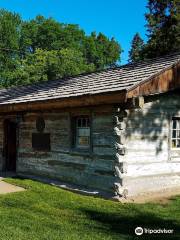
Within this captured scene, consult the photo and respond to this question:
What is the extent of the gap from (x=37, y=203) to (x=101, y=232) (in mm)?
2728

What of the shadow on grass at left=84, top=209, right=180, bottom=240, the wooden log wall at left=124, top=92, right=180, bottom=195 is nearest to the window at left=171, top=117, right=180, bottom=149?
the wooden log wall at left=124, top=92, right=180, bottom=195

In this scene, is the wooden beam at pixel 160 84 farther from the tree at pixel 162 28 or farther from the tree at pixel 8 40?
the tree at pixel 8 40

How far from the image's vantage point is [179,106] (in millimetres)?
12586

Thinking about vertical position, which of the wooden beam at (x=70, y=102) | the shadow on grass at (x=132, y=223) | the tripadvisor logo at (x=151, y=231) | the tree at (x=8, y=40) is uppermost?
the tree at (x=8, y=40)

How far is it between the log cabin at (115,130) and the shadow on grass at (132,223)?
1751mm

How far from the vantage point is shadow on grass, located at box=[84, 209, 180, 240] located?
25.4 ft

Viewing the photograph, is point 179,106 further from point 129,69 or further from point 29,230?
point 29,230

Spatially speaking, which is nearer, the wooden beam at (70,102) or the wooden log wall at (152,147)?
the wooden beam at (70,102)

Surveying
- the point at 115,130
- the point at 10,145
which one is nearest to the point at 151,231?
the point at 115,130

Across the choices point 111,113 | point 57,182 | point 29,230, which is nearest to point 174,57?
point 111,113

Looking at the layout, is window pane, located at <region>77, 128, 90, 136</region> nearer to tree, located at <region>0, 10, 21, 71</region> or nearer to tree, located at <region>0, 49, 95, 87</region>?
tree, located at <region>0, 49, 95, 87</region>

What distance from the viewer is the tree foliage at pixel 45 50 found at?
45.3 meters

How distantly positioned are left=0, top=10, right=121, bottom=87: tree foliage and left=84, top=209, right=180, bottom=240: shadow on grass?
35758mm

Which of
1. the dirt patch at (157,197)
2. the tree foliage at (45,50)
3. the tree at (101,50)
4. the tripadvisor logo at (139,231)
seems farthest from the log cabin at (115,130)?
the tree at (101,50)
